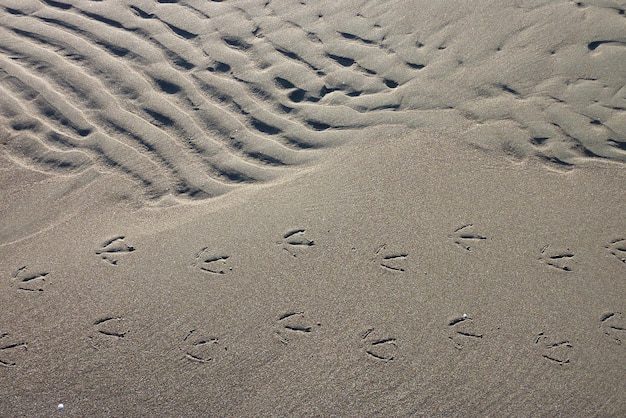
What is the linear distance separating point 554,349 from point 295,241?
1.62 metres

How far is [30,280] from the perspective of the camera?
3.29 metres

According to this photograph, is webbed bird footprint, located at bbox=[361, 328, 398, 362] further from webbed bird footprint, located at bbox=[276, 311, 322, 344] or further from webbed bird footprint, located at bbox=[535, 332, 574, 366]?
webbed bird footprint, located at bbox=[535, 332, 574, 366]

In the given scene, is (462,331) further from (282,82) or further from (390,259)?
(282,82)

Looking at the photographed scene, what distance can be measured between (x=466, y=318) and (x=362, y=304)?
23.5 inches

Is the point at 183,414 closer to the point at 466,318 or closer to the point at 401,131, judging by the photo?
the point at 466,318

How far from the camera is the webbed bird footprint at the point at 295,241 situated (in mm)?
3336

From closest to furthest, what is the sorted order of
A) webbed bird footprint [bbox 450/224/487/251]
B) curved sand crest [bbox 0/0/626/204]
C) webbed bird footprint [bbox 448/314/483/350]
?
webbed bird footprint [bbox 448/314/483/350], webbed bird footprint [bbox 450/224/487/251], curved sand crest [bbox 0/0/626/204]

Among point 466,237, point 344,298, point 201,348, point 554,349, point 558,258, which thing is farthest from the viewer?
point 466,237

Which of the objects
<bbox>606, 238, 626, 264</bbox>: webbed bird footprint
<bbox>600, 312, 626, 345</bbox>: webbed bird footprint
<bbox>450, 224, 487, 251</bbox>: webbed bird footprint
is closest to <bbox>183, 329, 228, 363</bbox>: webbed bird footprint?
<bbox>450, 224, 487, 251</bbox>: webbed bird footprint

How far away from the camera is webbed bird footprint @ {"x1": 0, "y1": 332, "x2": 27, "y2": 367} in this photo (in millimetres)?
2975

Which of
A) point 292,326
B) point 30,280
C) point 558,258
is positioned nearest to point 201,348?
point 292,326

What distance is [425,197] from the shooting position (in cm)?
353

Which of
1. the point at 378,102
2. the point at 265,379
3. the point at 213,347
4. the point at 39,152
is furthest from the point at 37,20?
the point at 265,379

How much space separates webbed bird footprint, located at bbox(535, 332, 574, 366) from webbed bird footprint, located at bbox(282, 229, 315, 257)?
1.43 m
